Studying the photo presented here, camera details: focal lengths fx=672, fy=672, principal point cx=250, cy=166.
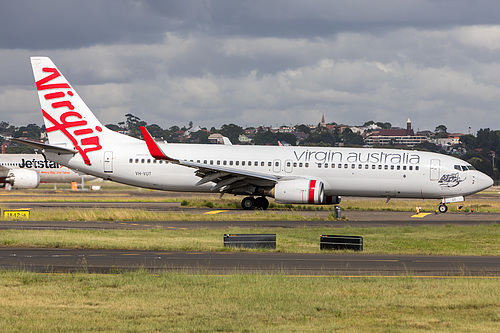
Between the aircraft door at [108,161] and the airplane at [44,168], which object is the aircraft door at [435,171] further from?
the airplane at [44,168]

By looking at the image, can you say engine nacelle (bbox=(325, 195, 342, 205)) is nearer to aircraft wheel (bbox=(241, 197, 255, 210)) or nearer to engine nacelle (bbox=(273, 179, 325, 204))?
engine nacelle (bbox=(273, 179, 325, 204))

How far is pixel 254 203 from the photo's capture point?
4412 cm

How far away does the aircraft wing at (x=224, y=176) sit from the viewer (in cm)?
4103

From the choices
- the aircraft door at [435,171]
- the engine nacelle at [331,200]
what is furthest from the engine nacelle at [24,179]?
the aircraft door at [435,171]

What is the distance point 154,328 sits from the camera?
1177 cm

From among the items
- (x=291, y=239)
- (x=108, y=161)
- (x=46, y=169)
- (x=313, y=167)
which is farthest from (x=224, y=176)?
(x=46, y=169)

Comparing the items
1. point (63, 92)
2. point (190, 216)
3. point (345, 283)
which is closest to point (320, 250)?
point (345, 283)

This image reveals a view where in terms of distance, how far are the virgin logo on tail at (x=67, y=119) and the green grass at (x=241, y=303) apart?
93.7 ft

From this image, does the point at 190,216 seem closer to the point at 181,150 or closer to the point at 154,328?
the point at 181,150

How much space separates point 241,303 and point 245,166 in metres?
30.2

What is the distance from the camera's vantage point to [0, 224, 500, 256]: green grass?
958 inches

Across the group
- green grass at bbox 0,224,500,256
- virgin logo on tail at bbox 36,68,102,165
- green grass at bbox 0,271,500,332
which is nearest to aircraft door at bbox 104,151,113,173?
virgin logo on tail at bbox 36,68,102,165

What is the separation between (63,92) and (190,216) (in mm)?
14164

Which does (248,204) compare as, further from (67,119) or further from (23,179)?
(23,179)
